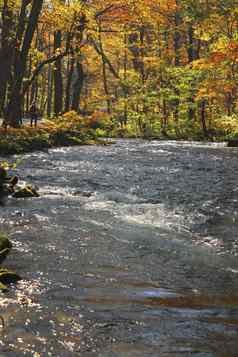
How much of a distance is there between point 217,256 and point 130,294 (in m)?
2.01

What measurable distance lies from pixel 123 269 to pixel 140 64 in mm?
35854

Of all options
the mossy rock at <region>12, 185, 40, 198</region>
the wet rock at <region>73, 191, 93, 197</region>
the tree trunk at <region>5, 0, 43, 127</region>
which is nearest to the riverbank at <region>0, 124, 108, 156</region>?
the tree trunk at <region>5, 0, 43, 127</region>

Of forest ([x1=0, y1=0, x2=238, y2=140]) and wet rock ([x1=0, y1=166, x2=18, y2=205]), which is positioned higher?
forest ([x1=0, y1=0, x2=238, y2=140])

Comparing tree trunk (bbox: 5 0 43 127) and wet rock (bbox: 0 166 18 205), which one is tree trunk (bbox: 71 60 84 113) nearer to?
tree trunk (bbox: 5 0 43 127)

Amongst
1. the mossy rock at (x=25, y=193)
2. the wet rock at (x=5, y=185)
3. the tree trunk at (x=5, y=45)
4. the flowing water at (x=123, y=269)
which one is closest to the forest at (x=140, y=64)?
the tree trunk at (x=5, y=45)

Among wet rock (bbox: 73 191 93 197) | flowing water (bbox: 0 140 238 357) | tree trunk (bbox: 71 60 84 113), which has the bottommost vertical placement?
flowing water (bbox: 0 140 238 357)

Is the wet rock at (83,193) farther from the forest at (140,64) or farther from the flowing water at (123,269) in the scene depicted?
the forest at (140,64)

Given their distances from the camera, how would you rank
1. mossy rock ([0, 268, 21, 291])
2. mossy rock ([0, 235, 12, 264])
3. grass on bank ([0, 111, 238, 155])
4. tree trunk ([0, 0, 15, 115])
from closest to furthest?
1. mossy rock ([0, 268, 21, 291])
2. mossy rock ([0, 235, 12, 264])
3. grass on bank ([0, 111, 238, 155])
4. tree trunk ([0, 0, 15, 115])

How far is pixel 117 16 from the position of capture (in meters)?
33.2

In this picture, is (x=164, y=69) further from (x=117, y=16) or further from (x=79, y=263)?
(x=79, y=263)

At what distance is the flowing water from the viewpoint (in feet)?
13.4

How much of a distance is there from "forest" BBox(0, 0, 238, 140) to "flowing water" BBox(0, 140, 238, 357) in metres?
11.6

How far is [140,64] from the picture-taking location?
132 feet

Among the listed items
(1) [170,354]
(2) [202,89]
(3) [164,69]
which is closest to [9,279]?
(1) [170,354]
